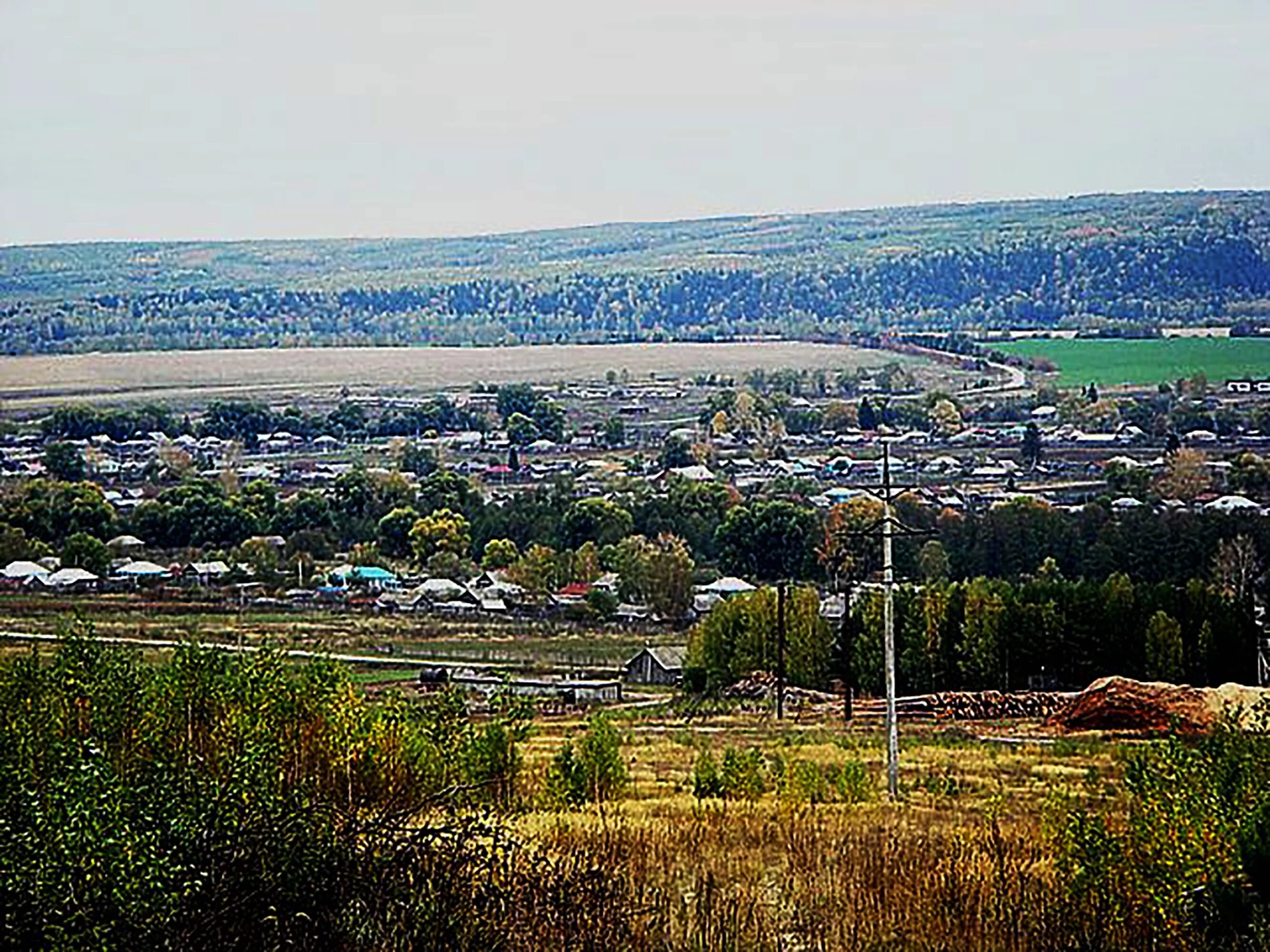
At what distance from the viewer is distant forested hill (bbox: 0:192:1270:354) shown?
150m

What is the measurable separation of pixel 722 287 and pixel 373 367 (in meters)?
48.3

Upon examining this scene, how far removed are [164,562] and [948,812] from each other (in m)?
45.4

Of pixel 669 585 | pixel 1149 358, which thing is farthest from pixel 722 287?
pixel 669 585

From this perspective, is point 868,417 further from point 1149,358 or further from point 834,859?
point 834,859

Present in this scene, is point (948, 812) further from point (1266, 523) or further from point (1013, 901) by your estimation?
point (1266, 523)

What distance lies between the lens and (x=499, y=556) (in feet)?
189

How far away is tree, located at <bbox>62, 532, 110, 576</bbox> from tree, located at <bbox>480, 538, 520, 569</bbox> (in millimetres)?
11232

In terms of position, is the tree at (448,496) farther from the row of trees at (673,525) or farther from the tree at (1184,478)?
the tree at (1184,478)

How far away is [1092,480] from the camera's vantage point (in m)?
73.1

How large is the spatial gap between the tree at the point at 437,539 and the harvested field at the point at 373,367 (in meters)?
52.5

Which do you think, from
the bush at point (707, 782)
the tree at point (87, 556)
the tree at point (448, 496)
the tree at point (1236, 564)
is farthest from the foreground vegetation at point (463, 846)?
the tree at point (448, 496)

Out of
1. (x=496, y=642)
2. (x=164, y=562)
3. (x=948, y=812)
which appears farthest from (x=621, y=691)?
(x=164, y=562)

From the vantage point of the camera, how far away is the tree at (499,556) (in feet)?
188

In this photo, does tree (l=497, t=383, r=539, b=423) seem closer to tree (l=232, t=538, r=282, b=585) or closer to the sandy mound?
tree (l=232, t=538, r=282, b=585)
